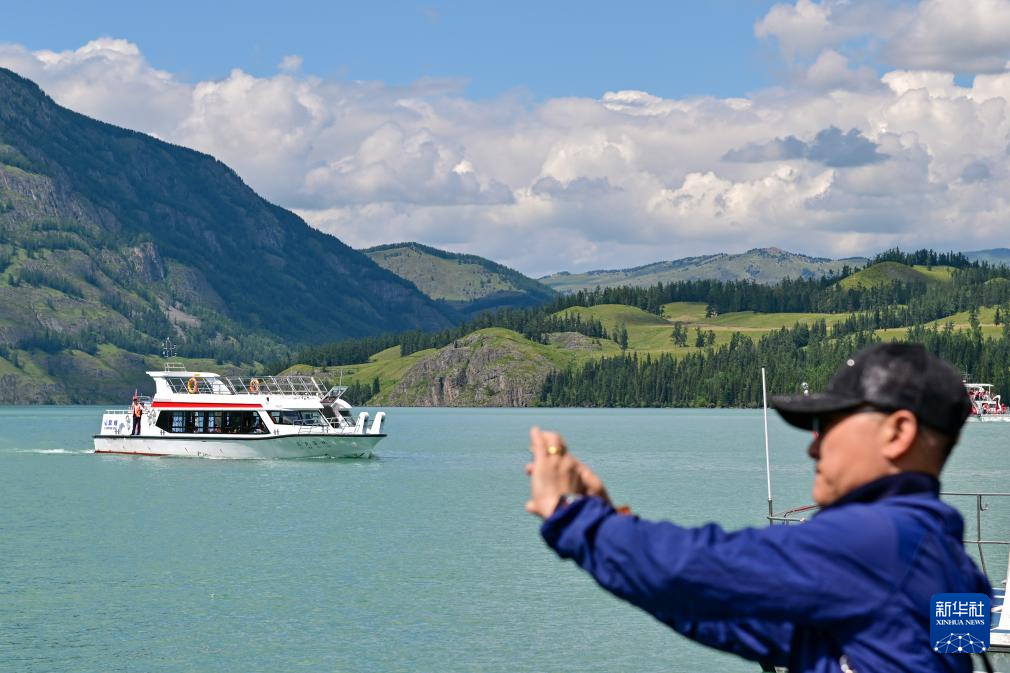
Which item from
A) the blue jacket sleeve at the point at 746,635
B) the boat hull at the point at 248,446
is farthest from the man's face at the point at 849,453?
the boat hull at the point at 248,446

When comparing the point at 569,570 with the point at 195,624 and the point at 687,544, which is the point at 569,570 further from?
the point at 687,544

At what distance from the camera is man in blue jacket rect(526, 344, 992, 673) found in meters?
4.02

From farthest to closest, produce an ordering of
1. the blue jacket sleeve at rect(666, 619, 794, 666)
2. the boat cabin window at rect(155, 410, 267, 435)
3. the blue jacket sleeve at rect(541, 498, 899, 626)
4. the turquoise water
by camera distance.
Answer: the boat cabin window at rect(155, 410, 267, 435) < the turquoise water < the blue jacket sleeve at rect(666, 619, 794, 666) < the blue jacket sleeve at rect(541, 498, 899, 626)

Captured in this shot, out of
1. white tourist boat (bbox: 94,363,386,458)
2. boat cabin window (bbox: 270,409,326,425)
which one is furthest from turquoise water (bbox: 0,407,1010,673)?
boat cabin window (bbox: 270,409,326,425)

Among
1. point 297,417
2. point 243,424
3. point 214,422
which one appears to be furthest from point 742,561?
point 214,422

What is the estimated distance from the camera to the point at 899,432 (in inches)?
170

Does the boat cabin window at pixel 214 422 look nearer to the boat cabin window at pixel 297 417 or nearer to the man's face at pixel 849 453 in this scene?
the boat cabin window at pixel 297 417

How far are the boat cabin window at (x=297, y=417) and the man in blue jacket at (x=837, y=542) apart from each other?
107 meters

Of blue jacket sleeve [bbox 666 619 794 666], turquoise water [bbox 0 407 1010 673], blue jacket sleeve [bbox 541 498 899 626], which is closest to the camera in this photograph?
blue jacket sleeve [bbox 541 498 899 626]

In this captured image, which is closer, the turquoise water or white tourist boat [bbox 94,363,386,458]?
the turquoise water

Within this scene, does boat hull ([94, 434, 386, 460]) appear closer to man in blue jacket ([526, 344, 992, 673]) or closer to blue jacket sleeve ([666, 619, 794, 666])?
blue jacket sleeve ([666, 619, 794, 666])

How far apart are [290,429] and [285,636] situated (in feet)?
233

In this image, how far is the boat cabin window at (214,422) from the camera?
110 m

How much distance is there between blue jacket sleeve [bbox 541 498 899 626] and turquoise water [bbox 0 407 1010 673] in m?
31.6
